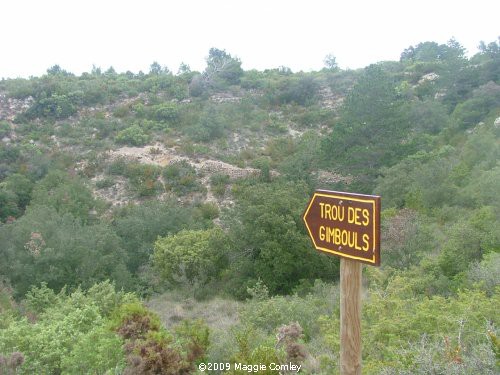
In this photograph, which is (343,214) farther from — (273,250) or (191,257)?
(191,257)

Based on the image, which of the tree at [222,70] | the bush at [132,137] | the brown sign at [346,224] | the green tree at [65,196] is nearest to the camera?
the brown sign at [346,224]

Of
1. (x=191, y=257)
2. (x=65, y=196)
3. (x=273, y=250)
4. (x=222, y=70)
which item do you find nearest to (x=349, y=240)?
(x=273, y=250)

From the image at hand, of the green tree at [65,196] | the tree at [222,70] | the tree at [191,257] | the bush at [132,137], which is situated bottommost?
the tree at [191,257]

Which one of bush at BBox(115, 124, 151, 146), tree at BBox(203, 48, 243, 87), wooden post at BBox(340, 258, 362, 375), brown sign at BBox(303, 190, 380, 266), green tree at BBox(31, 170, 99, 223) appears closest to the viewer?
brown sign at BBox(303, 190, 380, 266)

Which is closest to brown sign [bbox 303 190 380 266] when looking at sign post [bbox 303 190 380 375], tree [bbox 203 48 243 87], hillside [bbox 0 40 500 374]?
sign post [bbox 303 190 380 375]

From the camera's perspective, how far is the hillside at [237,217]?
278 inches

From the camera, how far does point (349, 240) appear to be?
2941mm

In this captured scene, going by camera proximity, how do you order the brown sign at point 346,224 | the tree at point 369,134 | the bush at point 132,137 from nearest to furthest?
the brown sign at point 346,224 < the tree at point 369,134 < the bush at point 132,137

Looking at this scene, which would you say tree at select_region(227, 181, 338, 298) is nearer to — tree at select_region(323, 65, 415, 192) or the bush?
tree at select_region(323, 65, 415, 192)

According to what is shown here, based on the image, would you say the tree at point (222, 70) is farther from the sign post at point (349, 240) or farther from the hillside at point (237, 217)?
the sign post at point (349, 240)

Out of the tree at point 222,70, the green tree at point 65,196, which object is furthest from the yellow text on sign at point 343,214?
the tree at point 222,70

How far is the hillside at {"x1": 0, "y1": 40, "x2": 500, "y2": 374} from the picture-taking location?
278 inches

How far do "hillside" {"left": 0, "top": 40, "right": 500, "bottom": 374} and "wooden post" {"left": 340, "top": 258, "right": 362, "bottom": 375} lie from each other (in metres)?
1.54

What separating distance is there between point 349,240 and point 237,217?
15.1 metres
